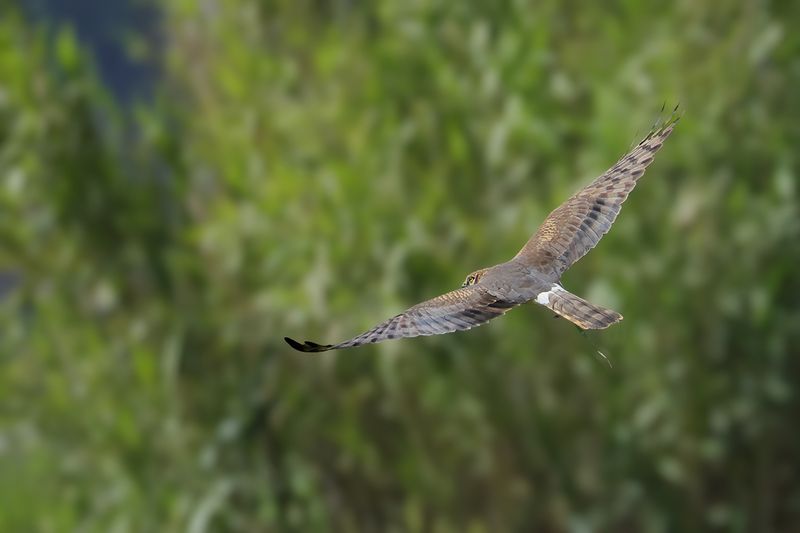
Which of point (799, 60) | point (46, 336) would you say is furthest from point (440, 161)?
point (46, 336)

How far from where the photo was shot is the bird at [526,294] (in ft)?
3.67

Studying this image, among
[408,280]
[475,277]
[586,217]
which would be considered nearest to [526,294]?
[475,277]

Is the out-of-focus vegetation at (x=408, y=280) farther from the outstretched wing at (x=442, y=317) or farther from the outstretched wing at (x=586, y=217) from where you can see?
the outstretched wing at (x=442, y=317)

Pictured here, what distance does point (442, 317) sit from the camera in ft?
3.79

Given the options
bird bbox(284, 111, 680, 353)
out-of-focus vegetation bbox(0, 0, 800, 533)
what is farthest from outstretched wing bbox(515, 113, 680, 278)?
out-of-focus vegetation bbox(0, 0, 800, 533)

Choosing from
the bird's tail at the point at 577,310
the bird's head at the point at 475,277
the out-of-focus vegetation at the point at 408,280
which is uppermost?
the out-of-focus vegetation at the point at 408,280

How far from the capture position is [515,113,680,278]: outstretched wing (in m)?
1.31

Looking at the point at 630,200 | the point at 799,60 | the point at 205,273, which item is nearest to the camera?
the point at 630,200

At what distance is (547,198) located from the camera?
147 inches

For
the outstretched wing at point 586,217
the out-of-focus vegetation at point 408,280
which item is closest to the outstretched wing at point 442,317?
the outstretched wing at point 586,217

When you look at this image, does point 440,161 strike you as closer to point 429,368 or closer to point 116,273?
point 429,368

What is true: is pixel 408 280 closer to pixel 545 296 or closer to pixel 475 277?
pixel 475 277

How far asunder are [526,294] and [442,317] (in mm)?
85

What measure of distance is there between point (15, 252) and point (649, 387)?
2.11 meters
